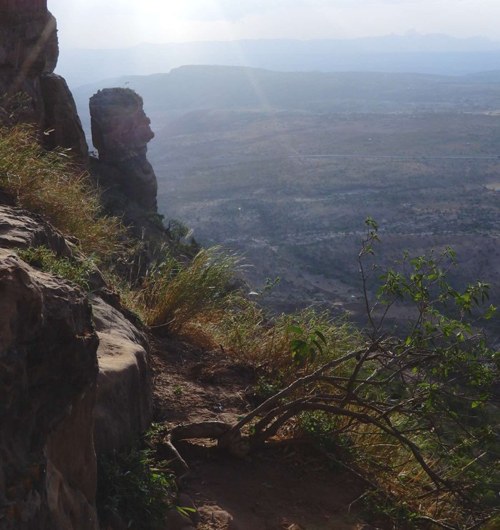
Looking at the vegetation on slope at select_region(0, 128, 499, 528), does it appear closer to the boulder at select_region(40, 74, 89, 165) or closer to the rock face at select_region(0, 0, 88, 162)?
the rock face at select_region(0, 0, 88, 162)

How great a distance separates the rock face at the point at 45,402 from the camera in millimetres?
1709

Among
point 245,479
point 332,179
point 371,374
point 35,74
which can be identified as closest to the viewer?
point 245,479

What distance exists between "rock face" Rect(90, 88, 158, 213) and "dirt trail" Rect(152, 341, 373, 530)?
42.6ft

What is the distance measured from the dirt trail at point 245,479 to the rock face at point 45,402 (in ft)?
2.15

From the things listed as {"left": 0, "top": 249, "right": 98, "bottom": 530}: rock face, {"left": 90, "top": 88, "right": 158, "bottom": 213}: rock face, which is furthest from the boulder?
{"left": 0, "top": 249, "right": 98, "bottom": 530}: rock face

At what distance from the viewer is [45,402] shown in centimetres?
187

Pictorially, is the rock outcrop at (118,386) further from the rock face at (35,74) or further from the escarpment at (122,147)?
A: the escarpment at (122,147)

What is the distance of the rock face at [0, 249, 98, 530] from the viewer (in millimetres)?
1709

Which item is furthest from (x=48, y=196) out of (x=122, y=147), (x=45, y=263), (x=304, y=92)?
(x=304, y=92)

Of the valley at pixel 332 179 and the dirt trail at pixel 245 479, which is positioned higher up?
the dirt trail at pixel 245 479

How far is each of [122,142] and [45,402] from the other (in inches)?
616

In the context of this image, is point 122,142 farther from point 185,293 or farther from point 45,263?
point 45,263

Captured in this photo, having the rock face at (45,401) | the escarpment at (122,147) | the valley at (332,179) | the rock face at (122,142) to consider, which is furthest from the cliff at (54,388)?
the rock face at (122,142)

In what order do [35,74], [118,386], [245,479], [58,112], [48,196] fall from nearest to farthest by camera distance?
[118,386] < [245,479] < [48,196] < [35,74] < [58,112]
